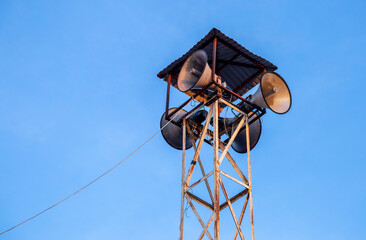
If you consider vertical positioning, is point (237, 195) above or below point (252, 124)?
below

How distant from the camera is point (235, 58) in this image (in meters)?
17.0

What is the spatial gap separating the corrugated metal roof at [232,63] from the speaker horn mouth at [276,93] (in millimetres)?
1099

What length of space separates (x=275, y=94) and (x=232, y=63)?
6.41 ft

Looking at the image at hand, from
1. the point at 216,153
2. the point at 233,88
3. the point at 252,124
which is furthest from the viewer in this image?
the point at 233,88

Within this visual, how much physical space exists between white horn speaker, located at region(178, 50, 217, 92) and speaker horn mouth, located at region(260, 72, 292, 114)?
1.68 m

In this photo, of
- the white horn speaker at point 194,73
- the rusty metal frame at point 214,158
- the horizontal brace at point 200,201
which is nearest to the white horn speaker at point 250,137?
the rusty metal frame at point 214,158

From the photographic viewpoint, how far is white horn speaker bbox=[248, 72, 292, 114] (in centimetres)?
1573

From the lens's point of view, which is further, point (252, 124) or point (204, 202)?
point (252, 124)

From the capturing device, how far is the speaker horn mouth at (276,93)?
622 inches

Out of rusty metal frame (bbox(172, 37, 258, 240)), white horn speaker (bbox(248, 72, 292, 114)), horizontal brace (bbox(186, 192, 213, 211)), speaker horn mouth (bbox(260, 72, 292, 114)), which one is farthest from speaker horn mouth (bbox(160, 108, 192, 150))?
speaker horn mouth (bbox(260, 72, 292, 114))

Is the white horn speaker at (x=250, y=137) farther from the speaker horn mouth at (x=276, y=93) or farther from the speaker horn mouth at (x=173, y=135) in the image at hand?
the speaker horn mouth at (x=173, y=135)

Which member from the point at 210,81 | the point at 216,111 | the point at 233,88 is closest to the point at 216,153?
the point at 216,111

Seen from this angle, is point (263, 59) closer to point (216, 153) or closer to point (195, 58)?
point (195, 58)

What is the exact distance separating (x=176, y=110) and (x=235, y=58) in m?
2.62
